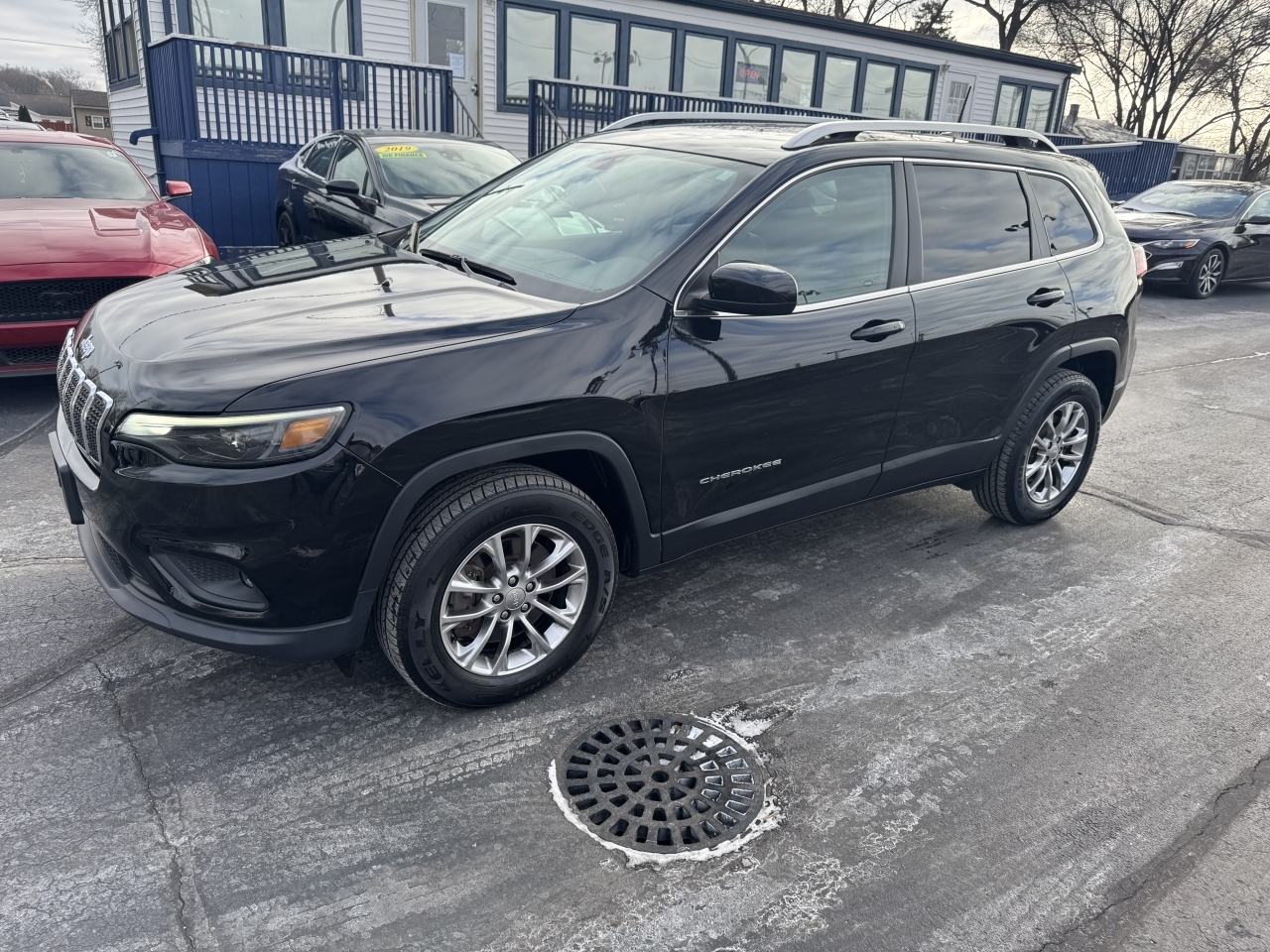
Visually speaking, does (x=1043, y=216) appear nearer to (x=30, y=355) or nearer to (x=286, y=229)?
(x=30, y=355)

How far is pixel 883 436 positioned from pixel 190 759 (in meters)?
2.75

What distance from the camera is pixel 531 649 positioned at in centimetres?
308

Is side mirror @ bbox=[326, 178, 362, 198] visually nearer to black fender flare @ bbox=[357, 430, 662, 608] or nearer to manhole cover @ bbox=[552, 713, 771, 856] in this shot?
black fender flare @ bbox=[357, 430, 662, 608]

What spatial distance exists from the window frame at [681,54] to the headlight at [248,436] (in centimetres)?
1401

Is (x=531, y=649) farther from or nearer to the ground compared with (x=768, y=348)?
nearer to the ground

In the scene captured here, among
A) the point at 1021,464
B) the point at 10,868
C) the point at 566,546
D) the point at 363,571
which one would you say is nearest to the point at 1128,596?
the point at 1021,464

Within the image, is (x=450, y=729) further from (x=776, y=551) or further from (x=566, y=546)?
(x=776, y=551)

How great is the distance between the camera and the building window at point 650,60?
57.5ft

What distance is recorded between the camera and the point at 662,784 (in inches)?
109

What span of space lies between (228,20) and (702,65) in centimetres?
883

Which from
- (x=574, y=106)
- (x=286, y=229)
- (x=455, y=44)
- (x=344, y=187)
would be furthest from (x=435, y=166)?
(x=455, y=44)

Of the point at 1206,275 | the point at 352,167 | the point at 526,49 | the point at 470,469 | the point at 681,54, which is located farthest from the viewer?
the point at 681,54

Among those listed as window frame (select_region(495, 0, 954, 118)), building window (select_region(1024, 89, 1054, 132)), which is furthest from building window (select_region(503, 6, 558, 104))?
building window (select_region(1024, 89, 1054, 132))

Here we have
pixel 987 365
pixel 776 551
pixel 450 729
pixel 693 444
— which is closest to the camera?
pixel 450 729
